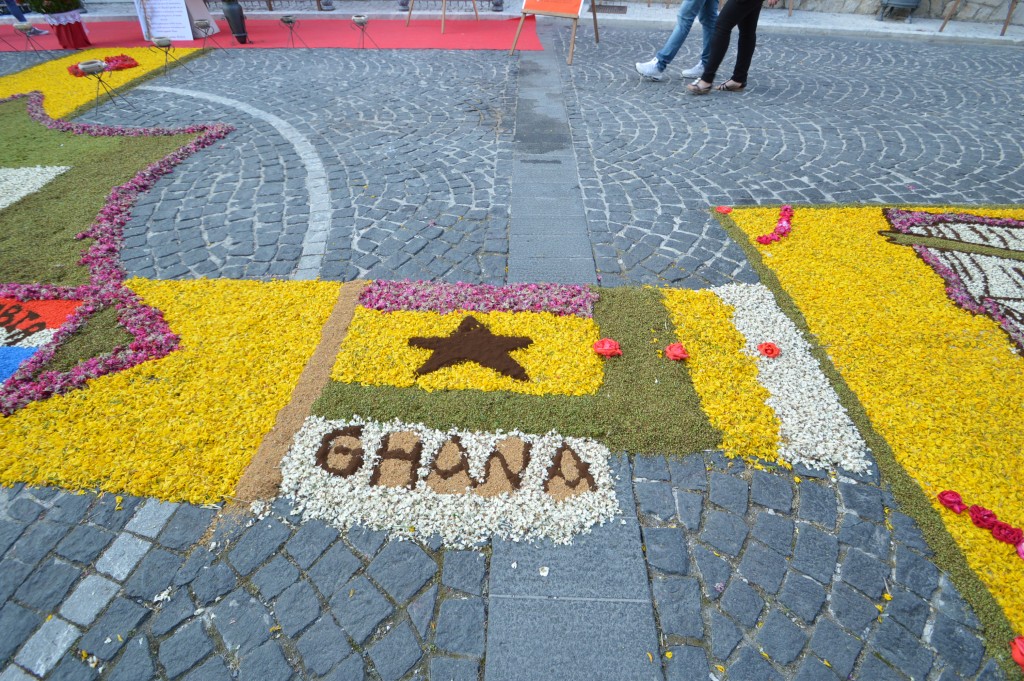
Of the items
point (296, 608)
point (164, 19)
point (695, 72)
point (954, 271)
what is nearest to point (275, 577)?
point (296, 608)

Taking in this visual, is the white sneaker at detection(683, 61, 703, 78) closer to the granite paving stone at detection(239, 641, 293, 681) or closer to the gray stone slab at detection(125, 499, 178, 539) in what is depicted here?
the gray stone slab at detection(125, 499, 178, 539)

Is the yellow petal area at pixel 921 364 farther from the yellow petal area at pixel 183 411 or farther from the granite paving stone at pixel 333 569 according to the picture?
the yellow petal area at pixel 183 411

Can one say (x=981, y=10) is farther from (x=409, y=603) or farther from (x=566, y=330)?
(x=409, y=603)

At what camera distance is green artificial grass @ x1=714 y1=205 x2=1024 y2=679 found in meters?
2.38

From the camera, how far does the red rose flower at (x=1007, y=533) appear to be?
2.68 meters

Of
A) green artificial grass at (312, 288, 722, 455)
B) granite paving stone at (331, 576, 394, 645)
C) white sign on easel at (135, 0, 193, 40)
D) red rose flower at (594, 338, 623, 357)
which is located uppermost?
white sign on easel at (135, 0, 193, 40)

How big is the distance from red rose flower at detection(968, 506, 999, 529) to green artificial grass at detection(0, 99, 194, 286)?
6.27m

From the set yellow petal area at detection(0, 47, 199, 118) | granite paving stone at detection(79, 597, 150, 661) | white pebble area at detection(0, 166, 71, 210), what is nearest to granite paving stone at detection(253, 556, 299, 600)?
granite paving stone at detection(79, 597, 150, 661)

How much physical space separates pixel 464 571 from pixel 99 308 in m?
3.57

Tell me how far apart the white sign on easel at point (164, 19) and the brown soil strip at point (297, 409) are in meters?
10.2

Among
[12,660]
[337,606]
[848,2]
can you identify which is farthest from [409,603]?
[848,2]

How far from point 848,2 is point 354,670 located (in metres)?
16.4

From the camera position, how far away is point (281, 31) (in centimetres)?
1189

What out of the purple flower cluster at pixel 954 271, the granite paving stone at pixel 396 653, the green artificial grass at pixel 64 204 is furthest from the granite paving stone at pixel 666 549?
the green artificial grass at pixel 64 204
